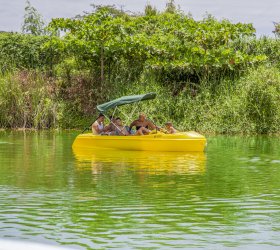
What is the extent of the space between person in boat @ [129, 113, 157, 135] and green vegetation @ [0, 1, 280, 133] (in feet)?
25.5

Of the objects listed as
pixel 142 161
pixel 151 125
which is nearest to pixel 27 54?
pixel 151 125

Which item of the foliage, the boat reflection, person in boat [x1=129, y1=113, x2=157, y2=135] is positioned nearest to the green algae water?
the boat reflection

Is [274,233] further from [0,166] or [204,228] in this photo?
[0,166]

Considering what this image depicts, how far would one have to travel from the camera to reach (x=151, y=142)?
71.6ft

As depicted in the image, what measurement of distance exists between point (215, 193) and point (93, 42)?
2138 cm

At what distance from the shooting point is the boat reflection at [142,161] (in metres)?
16.7

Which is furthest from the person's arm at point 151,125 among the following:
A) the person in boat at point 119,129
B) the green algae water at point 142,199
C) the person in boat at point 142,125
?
the green algae water at point 142,199

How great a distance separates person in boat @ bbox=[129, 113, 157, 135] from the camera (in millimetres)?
22469

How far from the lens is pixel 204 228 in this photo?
29.3 feet

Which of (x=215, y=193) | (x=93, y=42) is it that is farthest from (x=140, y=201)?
(x=93, y=42)

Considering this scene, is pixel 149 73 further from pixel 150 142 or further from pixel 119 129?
pixel 150 142

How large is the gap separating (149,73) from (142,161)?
15.3m

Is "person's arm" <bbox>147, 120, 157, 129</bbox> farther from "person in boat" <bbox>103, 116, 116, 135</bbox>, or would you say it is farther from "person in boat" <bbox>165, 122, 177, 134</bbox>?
"person in boat" <bbox>103, 116, 116, 135</bbox>

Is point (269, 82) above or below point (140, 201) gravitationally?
above
